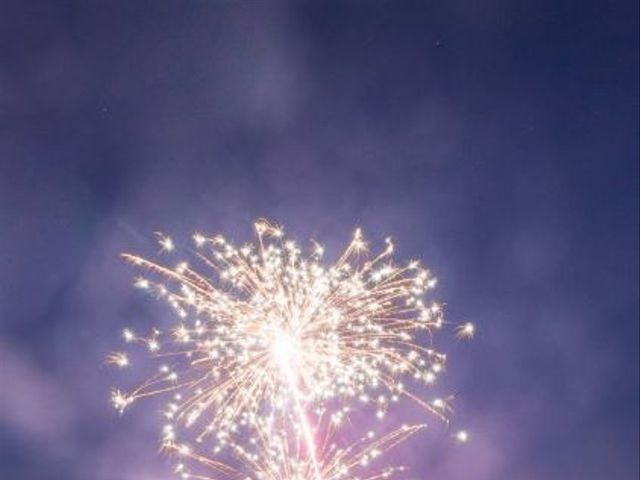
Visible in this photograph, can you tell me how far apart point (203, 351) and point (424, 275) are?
5.34 metres

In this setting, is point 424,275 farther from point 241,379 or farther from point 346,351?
point 241,379

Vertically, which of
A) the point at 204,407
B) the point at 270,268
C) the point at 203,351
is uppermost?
the point at 270,268

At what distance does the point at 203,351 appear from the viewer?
16.0 metres

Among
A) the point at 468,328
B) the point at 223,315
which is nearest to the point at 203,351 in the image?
the point at 223,315

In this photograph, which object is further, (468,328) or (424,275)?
(424,275)

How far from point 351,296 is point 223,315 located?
2.96m

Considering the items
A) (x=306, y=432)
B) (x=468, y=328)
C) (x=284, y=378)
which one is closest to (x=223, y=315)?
(x=284, y=378)

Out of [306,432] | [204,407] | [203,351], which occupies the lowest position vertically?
[306,432]

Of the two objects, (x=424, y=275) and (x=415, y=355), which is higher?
(x=424, y=275)

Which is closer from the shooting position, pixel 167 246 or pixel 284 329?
pixel 167 246

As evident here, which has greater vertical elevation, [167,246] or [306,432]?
[167,246]

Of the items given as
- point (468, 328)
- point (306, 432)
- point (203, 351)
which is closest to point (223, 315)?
point (203, 351)

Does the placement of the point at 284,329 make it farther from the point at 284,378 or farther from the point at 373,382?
the point at 373,382

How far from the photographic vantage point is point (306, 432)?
1516 centimetres
